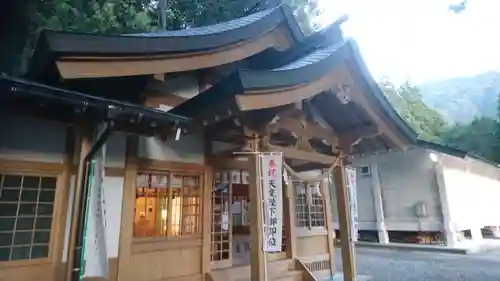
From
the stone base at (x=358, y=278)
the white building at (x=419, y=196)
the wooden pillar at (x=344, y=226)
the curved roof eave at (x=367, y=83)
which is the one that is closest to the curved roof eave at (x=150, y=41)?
the curved roof eave at (x=367, y=83)

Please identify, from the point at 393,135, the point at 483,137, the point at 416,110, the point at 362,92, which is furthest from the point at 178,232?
the point at 416,110

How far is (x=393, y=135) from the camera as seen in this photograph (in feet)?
23.5

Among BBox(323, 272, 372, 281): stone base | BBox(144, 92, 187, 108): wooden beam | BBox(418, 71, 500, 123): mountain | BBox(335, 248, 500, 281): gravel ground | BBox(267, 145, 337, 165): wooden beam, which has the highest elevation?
BBox(418, 71, 500, 123): mountain

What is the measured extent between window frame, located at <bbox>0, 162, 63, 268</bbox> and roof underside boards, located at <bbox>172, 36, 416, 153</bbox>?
1895 mm

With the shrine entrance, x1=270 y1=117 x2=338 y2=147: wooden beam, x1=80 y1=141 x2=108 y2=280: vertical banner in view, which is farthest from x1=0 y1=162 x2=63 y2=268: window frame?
x1=270 y1=117 x2=338 y2=147: wooden beam

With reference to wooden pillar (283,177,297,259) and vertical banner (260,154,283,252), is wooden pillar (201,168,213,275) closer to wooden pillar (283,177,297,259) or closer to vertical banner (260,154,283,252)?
vertical banner (260,154,283,252)

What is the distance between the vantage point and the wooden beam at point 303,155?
5.82 meters

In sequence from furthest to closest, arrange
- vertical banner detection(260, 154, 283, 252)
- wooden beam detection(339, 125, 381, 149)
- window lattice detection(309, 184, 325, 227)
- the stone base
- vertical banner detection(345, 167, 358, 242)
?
1. window lattice detection(309, 184, 325, 227)
2. the stone base
3. vertical banner detection(345, 167, 358, 242)
4. wooden beam detection(339, 125, 381, 149)
5. vertical banner detection(260, 154, 283, 252)

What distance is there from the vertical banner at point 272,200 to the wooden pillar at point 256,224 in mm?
68

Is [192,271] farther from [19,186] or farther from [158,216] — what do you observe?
[19,186]

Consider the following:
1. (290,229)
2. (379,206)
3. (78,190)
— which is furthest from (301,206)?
(379,206)

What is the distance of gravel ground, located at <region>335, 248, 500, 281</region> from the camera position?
31.2ft

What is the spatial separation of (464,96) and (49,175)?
3058 inches

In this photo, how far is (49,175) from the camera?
470cm
